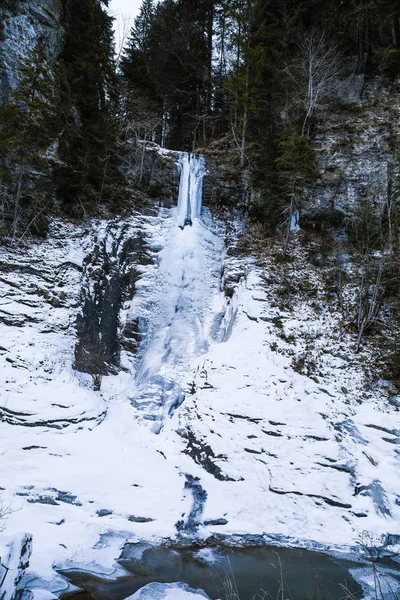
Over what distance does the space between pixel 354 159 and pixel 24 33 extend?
17.4 m

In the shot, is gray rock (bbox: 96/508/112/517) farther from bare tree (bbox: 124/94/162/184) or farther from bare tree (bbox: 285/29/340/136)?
bare tree (bbox: 285/29/340/136)

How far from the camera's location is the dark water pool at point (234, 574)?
17.9 feet

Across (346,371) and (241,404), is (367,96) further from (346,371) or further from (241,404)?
(241,404)

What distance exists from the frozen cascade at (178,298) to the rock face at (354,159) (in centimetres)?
577

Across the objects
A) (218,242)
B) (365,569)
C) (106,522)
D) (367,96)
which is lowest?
(106,522)

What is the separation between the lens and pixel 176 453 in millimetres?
9680

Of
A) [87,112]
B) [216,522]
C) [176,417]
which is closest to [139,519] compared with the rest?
[216,522]

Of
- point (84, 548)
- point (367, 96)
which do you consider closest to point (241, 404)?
point (84, 548)

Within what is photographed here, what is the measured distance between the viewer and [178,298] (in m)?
15.4

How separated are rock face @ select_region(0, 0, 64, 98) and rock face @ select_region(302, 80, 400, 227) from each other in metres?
14.8

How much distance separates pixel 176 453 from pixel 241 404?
2343mm

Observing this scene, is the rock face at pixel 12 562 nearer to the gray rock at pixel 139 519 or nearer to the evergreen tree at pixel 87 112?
the gray rock at pixel 139 519

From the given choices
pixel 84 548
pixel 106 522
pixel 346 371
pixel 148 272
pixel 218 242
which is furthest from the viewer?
pixel 218 242

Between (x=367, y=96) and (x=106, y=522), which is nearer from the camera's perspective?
(x=106, y=522)
